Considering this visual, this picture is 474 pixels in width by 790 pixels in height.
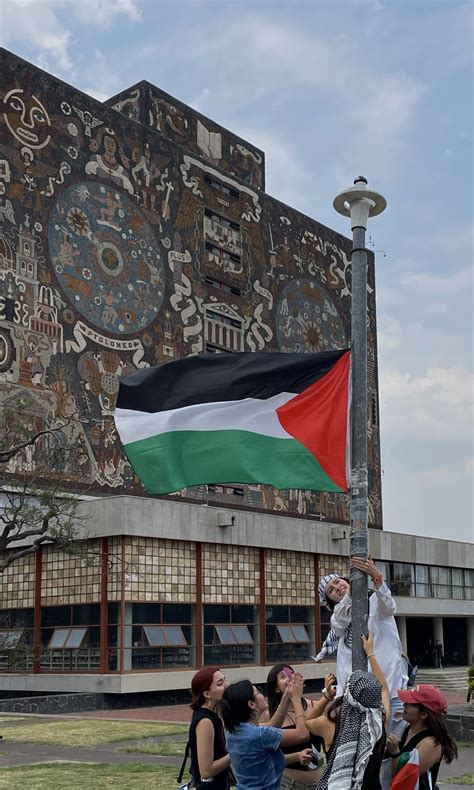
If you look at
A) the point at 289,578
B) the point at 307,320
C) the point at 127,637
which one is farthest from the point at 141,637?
the point at 307,320

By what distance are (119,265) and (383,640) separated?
31.6m

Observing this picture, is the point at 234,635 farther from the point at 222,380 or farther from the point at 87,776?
the point at 222,380

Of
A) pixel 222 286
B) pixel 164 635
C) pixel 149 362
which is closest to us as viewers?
pixel 164 635

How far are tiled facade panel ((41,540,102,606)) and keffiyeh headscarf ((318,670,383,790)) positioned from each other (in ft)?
76.2

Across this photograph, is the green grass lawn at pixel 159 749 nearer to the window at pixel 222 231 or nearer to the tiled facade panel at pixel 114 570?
the tiled facade panel at pixel 114 570

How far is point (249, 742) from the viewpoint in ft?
19.6

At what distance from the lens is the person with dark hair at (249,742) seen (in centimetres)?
595

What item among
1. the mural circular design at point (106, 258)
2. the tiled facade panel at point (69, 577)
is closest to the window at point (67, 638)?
the tiled facade panel at point (69, 577)

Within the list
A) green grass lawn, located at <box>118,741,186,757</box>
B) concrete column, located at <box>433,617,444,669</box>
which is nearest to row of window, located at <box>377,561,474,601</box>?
concrete column, located at <box>433,617,444,669</box>

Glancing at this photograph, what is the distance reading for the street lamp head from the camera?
26.2 feet

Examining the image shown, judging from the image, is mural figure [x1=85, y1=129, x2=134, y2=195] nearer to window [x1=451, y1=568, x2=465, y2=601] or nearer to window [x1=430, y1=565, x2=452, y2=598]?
window [x1=430, y1=565, x2=452, y2=598]

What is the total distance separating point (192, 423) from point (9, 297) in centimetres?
2550

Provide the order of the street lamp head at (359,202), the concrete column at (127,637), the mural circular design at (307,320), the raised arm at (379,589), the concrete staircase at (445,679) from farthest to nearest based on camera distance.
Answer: the mural circular design at (307,320) → the concrete staircase at (445,679) → the concrete column at (127,637) → the street lamp head at (359,202) → the raised arm at (379,589)

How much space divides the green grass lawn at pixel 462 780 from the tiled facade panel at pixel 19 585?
20.7m
